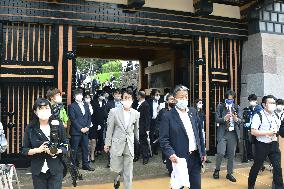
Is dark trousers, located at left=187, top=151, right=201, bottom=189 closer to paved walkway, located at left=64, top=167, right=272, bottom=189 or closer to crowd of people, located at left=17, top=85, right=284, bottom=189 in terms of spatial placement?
crowd of people, located at left=17, top=85, right=284, bottom=189

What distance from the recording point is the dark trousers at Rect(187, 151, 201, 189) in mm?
4910

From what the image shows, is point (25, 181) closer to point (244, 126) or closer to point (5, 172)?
point (5, 172)

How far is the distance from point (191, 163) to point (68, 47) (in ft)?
16.3

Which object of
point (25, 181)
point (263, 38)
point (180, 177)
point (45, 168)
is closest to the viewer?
point (45, 168)

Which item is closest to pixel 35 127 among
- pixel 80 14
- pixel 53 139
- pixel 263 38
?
pixel 53 139

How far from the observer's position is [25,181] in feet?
22.9

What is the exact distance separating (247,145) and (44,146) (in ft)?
Result: 22.1

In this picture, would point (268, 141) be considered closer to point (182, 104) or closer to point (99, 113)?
point (182, 104)

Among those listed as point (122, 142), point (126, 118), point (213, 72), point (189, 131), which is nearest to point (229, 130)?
point (126, 118)

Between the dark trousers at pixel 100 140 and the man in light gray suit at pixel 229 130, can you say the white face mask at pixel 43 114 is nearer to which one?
the man in light gray suit at pixel 229 130

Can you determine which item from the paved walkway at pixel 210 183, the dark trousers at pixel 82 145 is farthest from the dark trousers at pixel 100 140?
the paved walkway at pixel 210 183

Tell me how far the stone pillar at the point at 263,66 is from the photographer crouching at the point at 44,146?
23.8ft

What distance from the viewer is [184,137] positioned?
4.83 meters

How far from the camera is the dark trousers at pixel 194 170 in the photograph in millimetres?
4910
